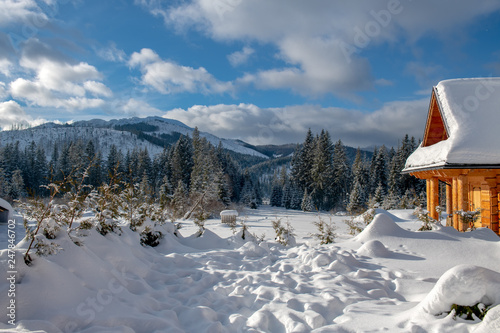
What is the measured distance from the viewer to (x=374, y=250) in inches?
249

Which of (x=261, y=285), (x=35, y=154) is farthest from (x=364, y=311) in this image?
(x=35, y=154)

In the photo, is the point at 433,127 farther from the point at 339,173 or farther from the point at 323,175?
the point at 339,173

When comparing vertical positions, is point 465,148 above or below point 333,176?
below

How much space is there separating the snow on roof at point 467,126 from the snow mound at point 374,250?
3533mm

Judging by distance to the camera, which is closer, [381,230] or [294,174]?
[381,230]

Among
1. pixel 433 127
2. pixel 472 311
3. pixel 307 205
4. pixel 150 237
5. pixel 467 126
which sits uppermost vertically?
pixel 433 127

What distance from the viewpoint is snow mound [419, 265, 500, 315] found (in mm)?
2615

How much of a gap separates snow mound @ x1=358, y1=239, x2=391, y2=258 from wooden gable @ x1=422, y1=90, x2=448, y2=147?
6.72 meters

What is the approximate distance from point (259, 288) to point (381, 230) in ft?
14.9

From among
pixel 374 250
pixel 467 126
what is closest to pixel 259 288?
pixel 374 250

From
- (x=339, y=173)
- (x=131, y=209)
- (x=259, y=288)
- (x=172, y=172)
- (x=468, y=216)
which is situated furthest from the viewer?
(x=172, y=172)

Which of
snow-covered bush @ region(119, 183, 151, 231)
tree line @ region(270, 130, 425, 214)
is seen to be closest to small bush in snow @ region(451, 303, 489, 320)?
snow-covered bush @ region(119, 183, 151, 231)

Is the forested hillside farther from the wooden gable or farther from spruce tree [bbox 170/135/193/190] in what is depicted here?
the wooden gable

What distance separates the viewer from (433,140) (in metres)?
11.1
